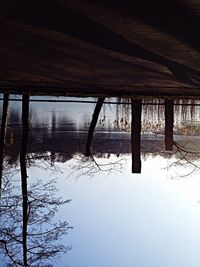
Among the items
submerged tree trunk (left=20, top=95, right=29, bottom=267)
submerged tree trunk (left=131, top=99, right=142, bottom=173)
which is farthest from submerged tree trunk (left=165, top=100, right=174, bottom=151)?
submerged tree trunk (left=20, top=95, right=29, bottom=267)

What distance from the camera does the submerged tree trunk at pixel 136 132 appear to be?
5.96 metres

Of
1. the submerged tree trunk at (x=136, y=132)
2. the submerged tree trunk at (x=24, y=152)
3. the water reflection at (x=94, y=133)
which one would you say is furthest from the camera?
the water reflection at (x=94, y=133)

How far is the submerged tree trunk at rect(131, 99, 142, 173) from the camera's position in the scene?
5.96 m

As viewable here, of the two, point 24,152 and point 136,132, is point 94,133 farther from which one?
point 136,132

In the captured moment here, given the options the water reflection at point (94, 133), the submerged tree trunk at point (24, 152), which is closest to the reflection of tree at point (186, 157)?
the water reflection at point (94, 133)

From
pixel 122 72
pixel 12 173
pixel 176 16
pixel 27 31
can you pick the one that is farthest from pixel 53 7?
pixel 12 173

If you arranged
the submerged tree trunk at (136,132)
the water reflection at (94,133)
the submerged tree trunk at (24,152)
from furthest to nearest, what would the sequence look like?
the water reflection at (94,133)
the submerged tree trunk at (24,152)
the submerged tree trunk at (136,132)

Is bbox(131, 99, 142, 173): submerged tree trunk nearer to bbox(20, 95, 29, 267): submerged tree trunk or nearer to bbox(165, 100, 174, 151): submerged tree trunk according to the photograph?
bbox(165, 100, 174, 151): submerged tree trunk

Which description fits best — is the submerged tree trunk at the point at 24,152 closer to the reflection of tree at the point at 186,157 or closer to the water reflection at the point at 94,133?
the water reflection at the point at 94,133

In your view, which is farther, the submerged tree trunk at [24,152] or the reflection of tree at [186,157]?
the reflection of tree at [186,157]

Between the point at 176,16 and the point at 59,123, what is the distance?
18864 mm

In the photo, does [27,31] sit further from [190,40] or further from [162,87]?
[162,87]

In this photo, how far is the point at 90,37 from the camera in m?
2.51

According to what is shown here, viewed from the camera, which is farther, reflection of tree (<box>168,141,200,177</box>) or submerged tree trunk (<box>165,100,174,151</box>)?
reflection of tree (<box>168,141,200,177</box>)
